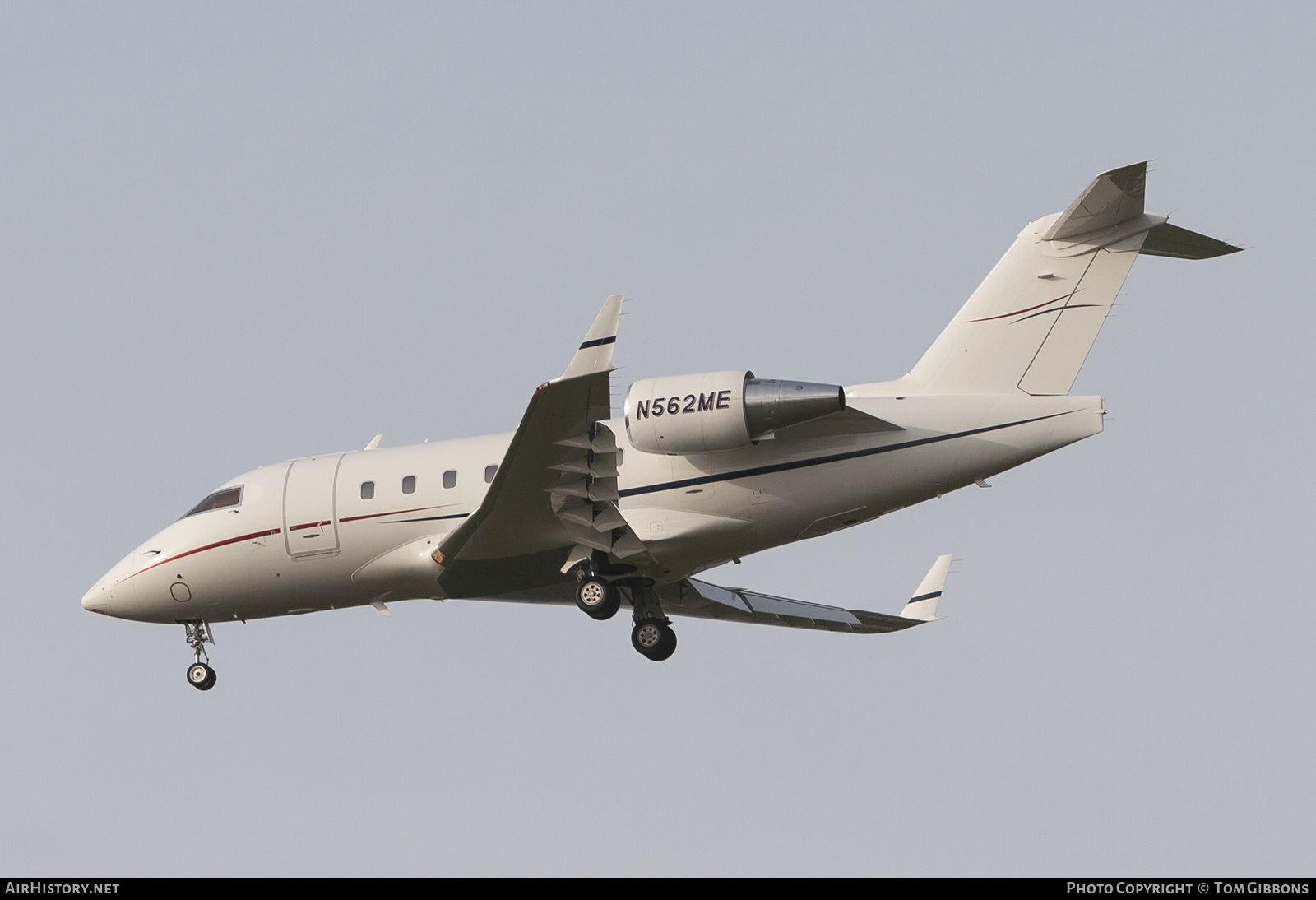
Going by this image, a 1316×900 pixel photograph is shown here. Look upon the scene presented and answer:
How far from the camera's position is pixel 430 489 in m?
23.0

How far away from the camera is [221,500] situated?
Answer: 965 inches

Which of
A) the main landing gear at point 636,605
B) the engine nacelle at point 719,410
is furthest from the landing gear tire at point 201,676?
the engine nacelle at point 719,410

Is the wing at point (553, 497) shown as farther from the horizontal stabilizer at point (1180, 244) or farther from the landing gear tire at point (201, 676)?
the horizontal stabilizer at point (1180, 244)

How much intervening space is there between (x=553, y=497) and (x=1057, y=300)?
24.5 feet

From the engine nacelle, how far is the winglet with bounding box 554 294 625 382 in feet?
5.98

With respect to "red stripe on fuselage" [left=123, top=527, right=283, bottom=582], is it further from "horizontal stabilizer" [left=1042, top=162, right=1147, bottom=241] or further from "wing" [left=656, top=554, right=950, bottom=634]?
"horizontal stabilizer" [left=1042, top=162, right=1147, bottom=241]

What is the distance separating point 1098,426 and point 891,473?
2.80 meters

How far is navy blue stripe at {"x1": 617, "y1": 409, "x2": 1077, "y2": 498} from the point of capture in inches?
829

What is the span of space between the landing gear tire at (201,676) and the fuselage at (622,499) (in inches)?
35.6

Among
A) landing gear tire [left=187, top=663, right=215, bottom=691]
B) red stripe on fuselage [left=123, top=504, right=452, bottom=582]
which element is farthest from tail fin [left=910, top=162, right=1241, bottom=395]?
landing gear tire [left=187, top=663, right=215, bottom=691]

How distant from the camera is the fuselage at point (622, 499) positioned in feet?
69.3

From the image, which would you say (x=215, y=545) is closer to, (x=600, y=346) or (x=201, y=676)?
(x=201, y=676)

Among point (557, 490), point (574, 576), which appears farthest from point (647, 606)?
point (557, 490)

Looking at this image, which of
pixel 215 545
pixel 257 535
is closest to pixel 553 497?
pixel 257 535
